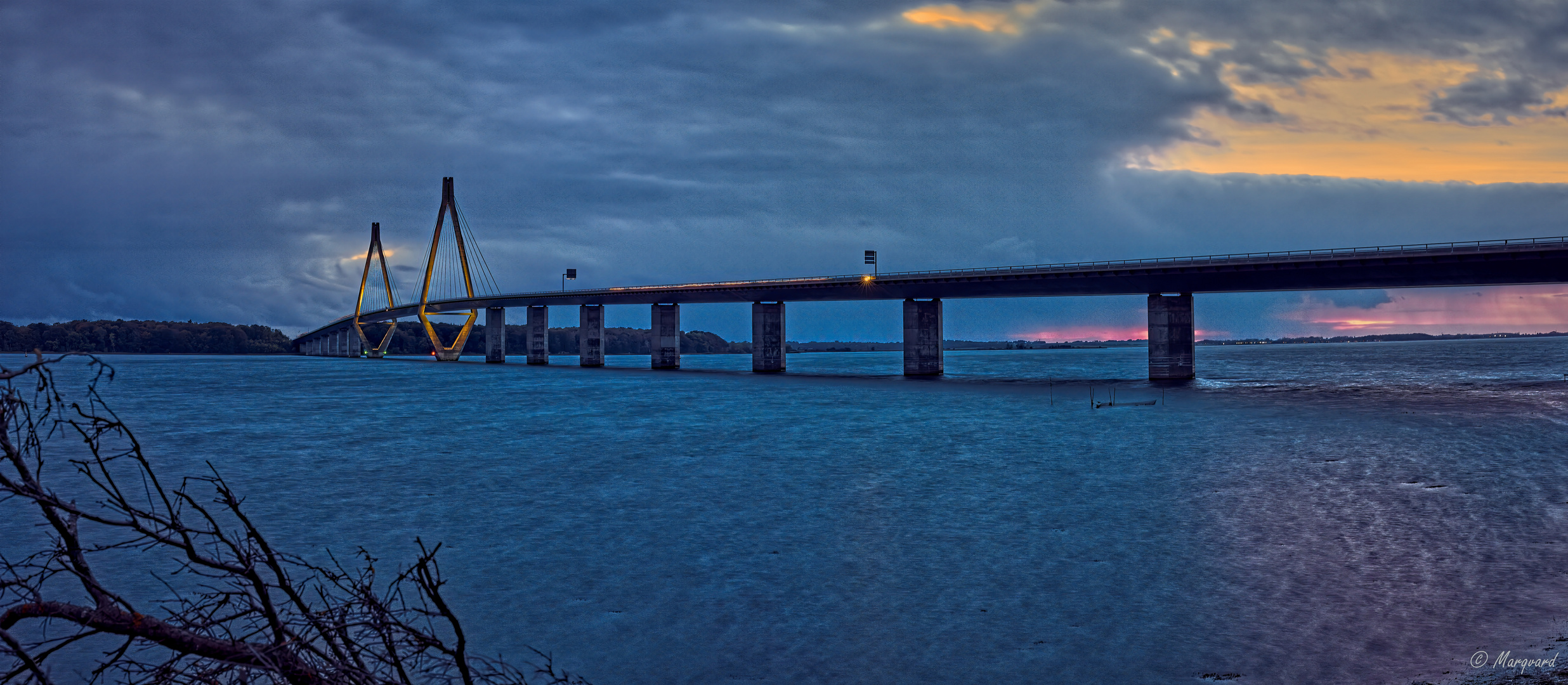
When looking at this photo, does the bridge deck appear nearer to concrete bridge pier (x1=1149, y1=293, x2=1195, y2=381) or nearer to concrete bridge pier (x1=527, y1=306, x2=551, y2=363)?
concrete bridge pier (x1=1149, y1=293, x2=1195, y2=381)

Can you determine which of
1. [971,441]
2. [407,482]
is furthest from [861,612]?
[971,441]

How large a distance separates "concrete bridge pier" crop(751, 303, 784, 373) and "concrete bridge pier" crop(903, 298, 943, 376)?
2243 cm

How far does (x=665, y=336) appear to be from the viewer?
154 meters

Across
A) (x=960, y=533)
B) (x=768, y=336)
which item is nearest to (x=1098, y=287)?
(x=768, y=336)

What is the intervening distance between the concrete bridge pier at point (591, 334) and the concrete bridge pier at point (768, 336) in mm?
40922

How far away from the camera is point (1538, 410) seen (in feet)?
180

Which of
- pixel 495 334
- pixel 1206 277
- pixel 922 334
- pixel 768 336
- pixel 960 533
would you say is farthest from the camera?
pixel 495 334

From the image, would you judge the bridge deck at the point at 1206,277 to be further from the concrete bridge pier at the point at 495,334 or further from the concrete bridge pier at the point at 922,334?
the concrete bridge pier at the point at 495,334

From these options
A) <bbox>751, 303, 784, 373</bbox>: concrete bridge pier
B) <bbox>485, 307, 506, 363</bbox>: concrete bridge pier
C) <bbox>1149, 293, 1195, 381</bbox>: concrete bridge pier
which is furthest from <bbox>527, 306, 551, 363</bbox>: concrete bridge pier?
<bbox>1149, 293, 1195, 381</bbox>: concrete bridge pier

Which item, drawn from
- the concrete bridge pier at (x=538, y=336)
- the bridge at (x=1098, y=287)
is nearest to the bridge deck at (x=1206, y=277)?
the bridge at (x=1098, y=287)

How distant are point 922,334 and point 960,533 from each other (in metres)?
104

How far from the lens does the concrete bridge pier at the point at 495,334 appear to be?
186 m

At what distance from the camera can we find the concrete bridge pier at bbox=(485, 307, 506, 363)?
18550 cm

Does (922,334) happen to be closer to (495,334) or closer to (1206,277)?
(1206,277)
